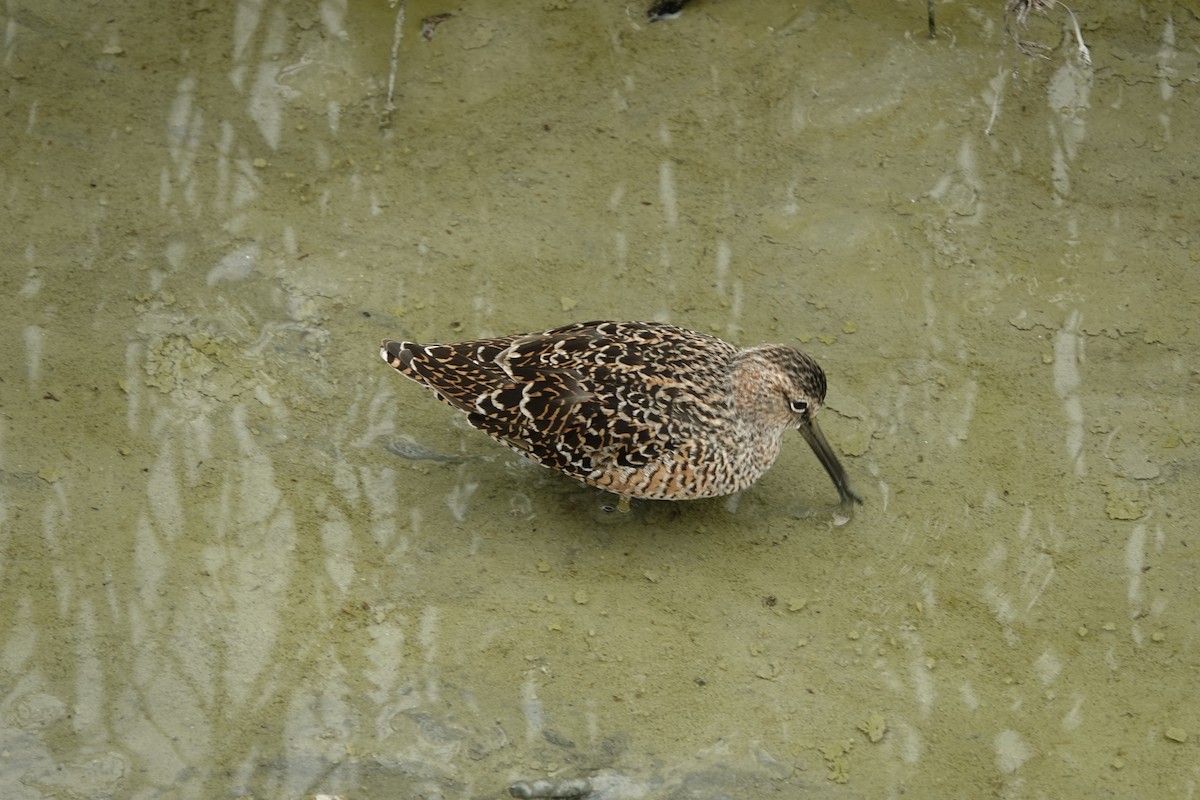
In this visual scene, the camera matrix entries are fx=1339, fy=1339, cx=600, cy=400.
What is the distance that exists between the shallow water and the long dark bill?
0.19 metres

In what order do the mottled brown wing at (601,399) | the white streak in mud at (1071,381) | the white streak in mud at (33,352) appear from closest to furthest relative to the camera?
the mottled brown wing at (601,399)
the white streak in mud at (33,352)
the white streak in mud at (1071,381)

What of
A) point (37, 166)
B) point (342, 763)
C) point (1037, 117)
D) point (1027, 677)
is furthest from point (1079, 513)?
point (37, 166)

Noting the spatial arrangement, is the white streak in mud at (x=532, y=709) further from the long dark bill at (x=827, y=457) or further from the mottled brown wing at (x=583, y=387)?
the long dark bill at (x=827, y=457)

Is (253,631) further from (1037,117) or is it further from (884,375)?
(1037,117)

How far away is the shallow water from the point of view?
568cm

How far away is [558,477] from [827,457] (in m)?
1.34

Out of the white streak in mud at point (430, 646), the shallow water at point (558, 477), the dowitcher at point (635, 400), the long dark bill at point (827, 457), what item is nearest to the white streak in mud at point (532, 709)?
the shallow water at point (558, 477)

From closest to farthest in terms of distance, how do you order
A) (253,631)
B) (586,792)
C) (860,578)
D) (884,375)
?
(586,792) → (253,631) → (860,578) → (884,375)

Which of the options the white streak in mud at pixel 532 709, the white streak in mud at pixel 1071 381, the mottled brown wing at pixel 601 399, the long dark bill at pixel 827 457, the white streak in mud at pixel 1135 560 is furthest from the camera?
the white streak in mud at pixel 1071 381

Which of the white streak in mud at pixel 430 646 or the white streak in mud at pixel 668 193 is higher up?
the white streak in mud at pixel 668 193

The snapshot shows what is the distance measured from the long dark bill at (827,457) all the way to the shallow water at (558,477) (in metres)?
0.19

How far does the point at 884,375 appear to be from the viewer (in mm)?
7074

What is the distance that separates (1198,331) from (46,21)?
684 centimetres

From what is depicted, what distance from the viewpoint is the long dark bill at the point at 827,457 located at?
21.4 feet
